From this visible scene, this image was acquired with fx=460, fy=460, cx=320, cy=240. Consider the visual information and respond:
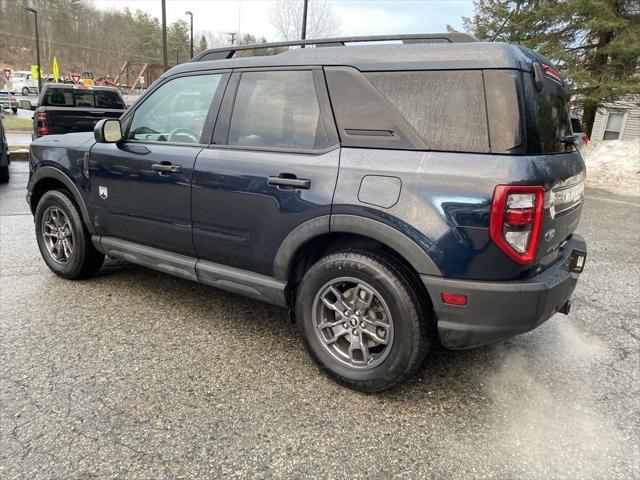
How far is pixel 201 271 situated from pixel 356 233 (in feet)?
4.21

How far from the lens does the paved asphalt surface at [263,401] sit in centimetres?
213

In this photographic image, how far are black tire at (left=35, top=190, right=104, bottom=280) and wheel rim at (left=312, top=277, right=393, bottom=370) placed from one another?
7.91ft

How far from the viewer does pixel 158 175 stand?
10.9ft

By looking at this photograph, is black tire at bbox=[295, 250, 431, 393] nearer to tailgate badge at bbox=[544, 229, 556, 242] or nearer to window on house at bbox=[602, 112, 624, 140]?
tailgate badge at bbox=[544, 229, 556, 242]

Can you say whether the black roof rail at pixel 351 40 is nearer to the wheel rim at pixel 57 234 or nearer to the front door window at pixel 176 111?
the front door window at pixel 176 111

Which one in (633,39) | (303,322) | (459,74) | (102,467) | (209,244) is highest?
(633,39)

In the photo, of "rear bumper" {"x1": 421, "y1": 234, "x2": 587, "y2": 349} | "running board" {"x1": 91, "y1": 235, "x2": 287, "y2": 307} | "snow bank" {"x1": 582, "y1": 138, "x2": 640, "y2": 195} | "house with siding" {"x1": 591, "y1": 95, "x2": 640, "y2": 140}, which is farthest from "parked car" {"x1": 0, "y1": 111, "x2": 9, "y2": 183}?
"house with siding" {"x1": 591, "y1": 95, "x2": 640, "y2": 140}

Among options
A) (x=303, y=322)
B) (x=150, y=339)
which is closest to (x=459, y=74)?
(x=303, y=322)

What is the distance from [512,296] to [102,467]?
2046mm

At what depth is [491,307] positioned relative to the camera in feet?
7.42

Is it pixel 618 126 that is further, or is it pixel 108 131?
pixel 618 126

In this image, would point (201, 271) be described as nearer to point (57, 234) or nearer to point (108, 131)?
point (108, 131)

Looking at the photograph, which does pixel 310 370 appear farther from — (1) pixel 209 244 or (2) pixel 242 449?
(1) pixel 209 244

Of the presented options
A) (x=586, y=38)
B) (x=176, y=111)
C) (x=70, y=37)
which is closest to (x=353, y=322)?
(x=176, y=111)
